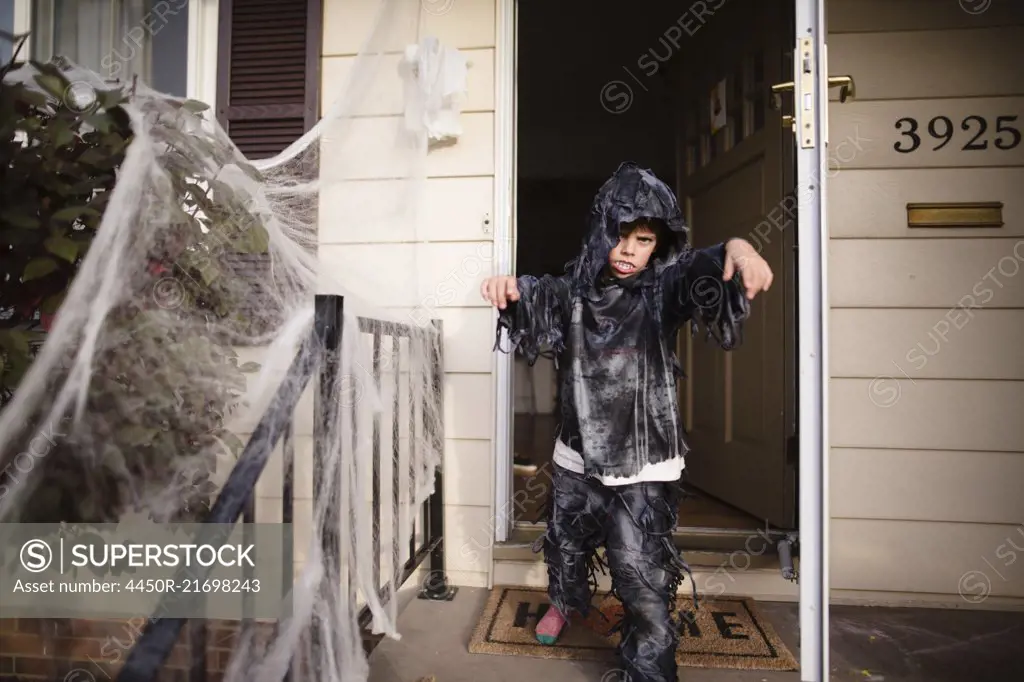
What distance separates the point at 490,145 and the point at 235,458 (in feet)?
4.72

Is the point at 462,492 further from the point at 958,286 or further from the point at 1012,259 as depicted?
the point at 1012,259

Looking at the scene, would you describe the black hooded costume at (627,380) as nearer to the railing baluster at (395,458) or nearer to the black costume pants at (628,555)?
the black costume pants at (628,555)

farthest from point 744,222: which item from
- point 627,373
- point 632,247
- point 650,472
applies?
point 650,472

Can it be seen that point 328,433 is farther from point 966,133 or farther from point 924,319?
point 966,133

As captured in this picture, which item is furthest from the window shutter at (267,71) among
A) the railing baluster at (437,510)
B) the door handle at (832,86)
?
the door handle at (832,86)

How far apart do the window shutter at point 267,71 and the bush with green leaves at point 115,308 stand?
1114 millimetres

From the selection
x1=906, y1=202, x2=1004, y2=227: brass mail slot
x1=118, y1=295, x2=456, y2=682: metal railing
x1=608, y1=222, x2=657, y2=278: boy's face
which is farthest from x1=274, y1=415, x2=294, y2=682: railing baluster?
x1=906, y1=202, x2=1004, y2=227: brass mail slot

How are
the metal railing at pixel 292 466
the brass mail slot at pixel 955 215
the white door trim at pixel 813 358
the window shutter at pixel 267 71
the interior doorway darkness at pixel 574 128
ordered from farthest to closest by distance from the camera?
the interior doorway darkness at pixel 574 128
the window shutter at pixel 267 71
the brass mail slot at pixel 955 215
the white door trim at pixel 813 358
the metal railing at pixel 292 466

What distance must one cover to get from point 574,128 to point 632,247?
334cm

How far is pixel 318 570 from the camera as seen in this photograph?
1.13 metres

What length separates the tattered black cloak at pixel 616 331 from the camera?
1.42 metres

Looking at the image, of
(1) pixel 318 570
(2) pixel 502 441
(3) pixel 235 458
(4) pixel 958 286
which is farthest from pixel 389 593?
(4) pixel 958 286

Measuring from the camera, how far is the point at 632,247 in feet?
4.76

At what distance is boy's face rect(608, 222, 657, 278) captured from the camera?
145cm
